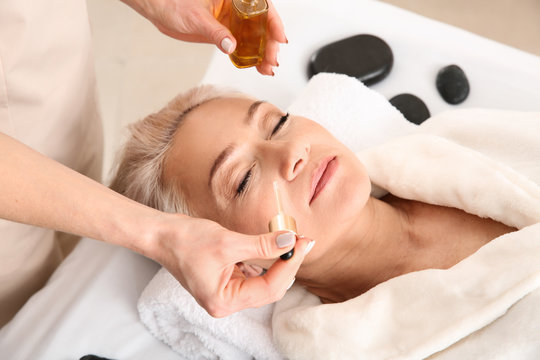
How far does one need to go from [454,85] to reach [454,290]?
92cm

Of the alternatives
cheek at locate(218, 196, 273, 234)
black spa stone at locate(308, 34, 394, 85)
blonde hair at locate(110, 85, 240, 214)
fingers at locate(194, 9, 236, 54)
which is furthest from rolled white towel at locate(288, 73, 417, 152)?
cheek at locate(218, 196, 273, 234)

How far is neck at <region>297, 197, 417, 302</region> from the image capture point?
4.71 feet

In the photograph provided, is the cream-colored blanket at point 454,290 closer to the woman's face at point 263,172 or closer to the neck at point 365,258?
the neck at point 365,258

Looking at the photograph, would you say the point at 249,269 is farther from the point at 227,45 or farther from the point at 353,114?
the point at 353,114

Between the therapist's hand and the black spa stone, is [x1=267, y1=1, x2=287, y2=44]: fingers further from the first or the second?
the black spa stone

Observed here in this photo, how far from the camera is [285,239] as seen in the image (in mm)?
967

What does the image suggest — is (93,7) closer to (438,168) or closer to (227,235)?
(438,168)

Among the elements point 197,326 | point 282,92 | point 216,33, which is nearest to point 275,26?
point 216,33

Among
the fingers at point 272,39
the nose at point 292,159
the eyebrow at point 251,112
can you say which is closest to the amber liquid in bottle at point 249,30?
the fingers at point 272,39

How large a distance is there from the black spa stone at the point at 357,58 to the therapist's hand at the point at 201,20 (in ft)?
1.86

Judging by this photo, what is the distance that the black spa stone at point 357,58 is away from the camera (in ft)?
6.48

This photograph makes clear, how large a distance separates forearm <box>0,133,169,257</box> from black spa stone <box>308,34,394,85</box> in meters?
1.15

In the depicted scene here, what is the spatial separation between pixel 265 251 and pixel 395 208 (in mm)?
721

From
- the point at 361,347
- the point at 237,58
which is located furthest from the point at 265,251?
the point at 237,58
